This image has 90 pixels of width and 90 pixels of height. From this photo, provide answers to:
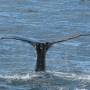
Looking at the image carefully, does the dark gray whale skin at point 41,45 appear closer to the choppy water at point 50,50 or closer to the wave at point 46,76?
the wave at point 46,76

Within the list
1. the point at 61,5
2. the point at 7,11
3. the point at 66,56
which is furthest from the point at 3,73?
the point at 61,5

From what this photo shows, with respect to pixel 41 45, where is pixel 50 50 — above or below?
below

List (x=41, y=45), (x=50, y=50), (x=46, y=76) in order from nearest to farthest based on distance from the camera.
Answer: (x=41, y=45)
(x=46, y=76)
(x=50, y=50)

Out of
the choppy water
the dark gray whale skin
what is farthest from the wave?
the dark gray whale skin

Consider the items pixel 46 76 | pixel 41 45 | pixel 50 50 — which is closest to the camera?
pixel 41 45

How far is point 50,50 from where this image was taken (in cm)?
3134

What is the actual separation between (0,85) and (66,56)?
6874 mm

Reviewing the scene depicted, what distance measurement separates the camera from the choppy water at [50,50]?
23516 mm

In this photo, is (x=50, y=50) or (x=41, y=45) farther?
(x=50, y=50)

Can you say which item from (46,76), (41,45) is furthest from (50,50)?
(41,45)

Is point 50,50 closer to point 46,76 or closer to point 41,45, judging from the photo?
point 46,76

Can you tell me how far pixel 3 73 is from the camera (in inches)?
995

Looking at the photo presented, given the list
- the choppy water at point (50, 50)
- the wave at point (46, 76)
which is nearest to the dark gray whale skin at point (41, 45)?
the wave at point (46, 76)

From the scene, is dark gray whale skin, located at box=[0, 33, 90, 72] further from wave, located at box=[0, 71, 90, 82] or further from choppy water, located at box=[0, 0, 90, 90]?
choppy water, located at box=[0, 0, 90, 90]
